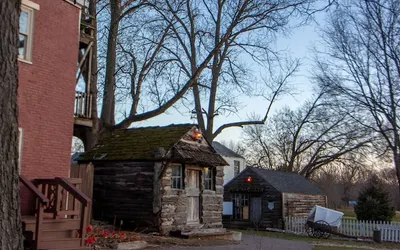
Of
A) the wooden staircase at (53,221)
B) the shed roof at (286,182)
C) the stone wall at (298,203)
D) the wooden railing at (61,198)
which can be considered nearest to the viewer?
the wooden staircase at (53,221)

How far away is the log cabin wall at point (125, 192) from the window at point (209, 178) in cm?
309

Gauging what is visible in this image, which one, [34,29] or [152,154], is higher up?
[34,29]

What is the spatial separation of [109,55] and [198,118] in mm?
8522

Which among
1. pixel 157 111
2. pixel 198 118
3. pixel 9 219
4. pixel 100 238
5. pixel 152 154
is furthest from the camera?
pixel 198 118

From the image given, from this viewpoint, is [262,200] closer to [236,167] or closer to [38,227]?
[38,227]

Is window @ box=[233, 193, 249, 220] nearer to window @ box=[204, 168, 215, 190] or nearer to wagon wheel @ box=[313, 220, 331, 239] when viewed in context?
wagon wheel @ box=[313, 220, 331, 239]

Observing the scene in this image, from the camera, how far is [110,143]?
65.3 feet

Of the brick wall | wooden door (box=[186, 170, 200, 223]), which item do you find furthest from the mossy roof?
the brick wall

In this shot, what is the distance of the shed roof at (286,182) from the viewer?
1236 inches

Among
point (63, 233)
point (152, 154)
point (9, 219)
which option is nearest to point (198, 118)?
point (152, 154)

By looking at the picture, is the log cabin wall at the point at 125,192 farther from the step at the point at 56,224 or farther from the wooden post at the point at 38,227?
the wooden post at the point at 38,227

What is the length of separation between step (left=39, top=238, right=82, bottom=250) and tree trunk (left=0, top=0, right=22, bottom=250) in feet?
23.4

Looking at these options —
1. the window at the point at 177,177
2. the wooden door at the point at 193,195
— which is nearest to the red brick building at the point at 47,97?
the window at the point at 177,177

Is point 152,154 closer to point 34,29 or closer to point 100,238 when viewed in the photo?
point 100,238
